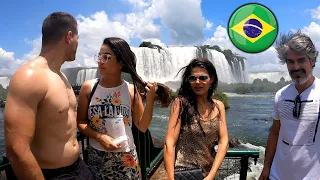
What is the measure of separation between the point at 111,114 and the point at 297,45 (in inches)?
57.7

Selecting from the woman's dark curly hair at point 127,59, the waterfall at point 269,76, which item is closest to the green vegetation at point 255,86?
the waterfall at point 269,76

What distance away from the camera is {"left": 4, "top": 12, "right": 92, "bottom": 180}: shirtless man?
Result: 148 centimetres

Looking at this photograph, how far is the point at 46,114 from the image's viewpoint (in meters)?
1.63

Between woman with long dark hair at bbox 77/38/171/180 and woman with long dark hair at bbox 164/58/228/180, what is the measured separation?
26cm

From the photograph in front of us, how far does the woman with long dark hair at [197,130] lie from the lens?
2.10 meters

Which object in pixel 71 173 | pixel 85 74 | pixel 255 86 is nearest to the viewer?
pixel 71 173

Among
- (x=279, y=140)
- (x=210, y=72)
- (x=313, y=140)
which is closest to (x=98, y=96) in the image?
(x=210, y=72)

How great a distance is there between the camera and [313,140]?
210 cm

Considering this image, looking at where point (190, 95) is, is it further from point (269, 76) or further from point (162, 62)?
point (269, 76)

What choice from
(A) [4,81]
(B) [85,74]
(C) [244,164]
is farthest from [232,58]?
(C) [244,164]

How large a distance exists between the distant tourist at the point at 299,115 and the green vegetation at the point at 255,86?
49.3m

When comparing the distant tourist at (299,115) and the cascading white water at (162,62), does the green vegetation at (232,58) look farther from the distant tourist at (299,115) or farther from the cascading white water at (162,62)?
the distant tourist at (299,115)

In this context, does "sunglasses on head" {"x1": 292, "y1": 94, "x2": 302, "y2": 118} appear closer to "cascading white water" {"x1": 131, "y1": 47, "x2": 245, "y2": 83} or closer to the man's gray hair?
the man's gray hair

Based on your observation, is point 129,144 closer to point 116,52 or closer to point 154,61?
point 116,52
